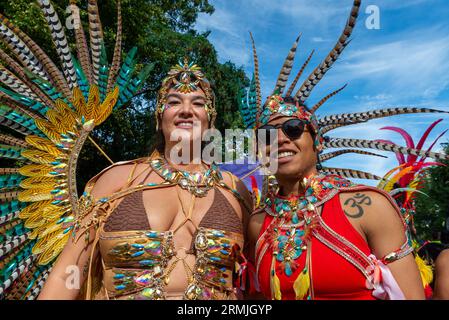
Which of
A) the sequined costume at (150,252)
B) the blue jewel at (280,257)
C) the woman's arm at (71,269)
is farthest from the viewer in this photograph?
the woman's arm at (71,269)

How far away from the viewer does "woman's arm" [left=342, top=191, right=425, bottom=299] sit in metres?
1.87

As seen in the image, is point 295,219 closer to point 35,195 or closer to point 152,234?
point 152,234

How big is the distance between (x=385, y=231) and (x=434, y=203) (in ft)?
50.7

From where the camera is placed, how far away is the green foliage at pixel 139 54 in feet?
28.8

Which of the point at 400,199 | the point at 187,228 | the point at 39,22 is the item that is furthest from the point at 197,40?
the point at 187,228

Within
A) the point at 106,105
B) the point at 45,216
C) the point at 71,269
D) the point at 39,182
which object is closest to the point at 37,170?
the point at 39,182

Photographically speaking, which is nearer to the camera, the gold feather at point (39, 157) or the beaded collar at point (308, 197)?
the beaded collar at point (308, 197)

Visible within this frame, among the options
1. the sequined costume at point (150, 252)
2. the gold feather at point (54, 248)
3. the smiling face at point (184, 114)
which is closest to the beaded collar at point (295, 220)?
the sequined costume at point (150, 252)

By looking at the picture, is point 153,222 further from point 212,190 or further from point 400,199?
point 400,199

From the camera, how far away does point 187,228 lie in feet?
8.19

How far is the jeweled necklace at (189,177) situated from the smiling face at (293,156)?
0.62 metres

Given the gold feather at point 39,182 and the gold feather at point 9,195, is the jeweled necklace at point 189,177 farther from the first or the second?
the gold feather at point 9,195

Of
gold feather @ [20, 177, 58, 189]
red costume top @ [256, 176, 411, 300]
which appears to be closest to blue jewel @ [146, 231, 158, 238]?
red costume top @ [256, 176, 411, 300]
